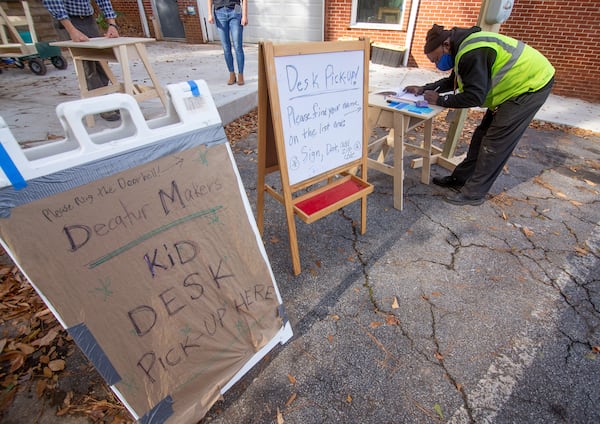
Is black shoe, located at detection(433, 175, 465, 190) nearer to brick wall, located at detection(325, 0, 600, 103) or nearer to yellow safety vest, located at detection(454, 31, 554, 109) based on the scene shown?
yellow safety vest, located at detection(454, 31, 554, 109)

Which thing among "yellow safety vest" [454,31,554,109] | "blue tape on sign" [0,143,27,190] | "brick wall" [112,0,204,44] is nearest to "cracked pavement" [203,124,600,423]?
"yellow safety vest" [454,31,554,109]

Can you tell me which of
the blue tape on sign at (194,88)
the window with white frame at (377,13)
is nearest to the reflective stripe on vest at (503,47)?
the blue tape on sign at (194,88)

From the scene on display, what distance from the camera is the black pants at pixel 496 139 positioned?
259 cm

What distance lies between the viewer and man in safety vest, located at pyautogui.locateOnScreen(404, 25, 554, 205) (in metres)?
2.37

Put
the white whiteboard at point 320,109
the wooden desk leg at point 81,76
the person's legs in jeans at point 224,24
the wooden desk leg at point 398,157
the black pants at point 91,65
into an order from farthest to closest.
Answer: the person's legs in jeans at point 224,24 → the black pants at point 91,65 → the wooden desk leg at point 81,76 → the wooden desk leg at point 398,157 → the white whiteboard at point 320,109

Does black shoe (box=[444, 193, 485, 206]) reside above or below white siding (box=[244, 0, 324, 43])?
below

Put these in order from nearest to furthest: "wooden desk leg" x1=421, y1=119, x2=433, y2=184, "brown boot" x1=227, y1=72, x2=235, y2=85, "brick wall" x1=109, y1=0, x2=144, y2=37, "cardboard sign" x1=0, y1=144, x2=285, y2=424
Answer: "cardboard sign" x1=0, y1=144, x2=285, y2=424, "wooden desk leg" x1=421, y1=119, x2=433, y2=184, "brown boot" x1=227, y1=72, x2=235, y2=85, "brick wall" x1=109, y1=0, x2=144, y2=37

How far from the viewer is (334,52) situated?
1.91 meters

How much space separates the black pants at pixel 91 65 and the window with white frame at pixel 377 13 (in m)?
6.11

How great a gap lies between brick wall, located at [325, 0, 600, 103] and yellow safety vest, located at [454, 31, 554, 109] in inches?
196

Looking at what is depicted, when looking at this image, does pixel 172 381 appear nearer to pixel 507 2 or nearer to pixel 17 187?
pixel 17 187

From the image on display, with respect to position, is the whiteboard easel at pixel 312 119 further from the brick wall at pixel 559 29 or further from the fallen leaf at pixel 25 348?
the brick wall at pixel 559 29

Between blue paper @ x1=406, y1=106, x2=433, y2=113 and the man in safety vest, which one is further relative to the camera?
blue paper @ x1=406, y1=106, x2=433, y2=113

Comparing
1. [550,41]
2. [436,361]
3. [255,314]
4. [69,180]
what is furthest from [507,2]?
[550,41]
